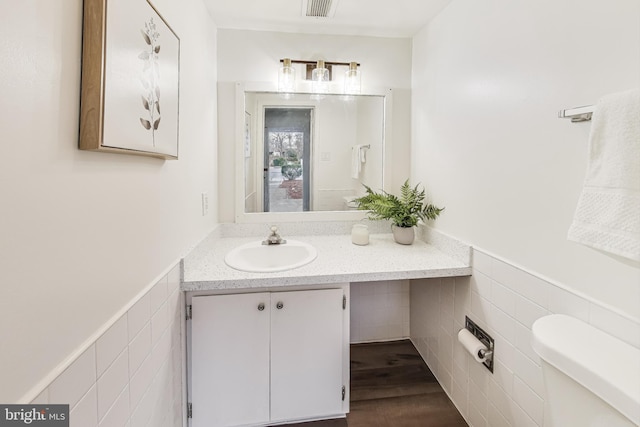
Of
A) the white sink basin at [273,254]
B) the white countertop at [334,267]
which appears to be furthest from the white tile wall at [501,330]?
the white sink basin at [273,254]

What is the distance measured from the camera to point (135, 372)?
0.95 m

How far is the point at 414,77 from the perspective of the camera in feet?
6.95

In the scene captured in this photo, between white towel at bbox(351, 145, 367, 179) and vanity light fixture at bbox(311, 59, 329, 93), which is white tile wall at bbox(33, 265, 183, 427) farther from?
vanity light fixture at bbox(311, 59, 329, 93)

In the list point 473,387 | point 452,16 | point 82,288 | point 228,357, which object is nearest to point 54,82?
point 82,288

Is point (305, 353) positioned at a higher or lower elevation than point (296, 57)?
lower

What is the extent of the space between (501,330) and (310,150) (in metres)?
1.46

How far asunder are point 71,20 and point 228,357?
133cm

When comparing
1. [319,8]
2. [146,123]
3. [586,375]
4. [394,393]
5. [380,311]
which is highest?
[319,8]

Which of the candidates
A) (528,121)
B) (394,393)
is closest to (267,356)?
(394,393)

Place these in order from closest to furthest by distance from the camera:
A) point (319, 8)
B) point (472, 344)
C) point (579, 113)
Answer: point (579, 113), point (472, 344), point (319, 8)

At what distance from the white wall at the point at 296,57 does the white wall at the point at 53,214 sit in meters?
1.08

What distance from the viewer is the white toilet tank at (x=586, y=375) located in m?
0.68

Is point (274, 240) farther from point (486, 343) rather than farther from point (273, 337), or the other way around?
point (486, 343)

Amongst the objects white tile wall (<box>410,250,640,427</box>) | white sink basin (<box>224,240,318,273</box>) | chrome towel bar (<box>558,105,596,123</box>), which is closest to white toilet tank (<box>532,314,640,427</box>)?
white tile wall (<box>410,250,640,427</box>)
